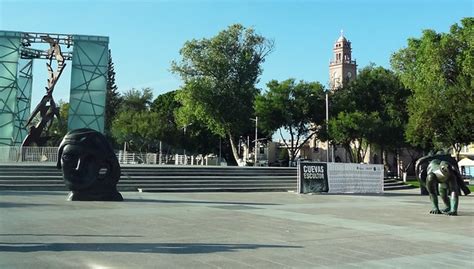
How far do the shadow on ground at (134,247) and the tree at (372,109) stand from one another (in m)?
41.8

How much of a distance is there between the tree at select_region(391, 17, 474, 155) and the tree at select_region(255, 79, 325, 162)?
9.85 m

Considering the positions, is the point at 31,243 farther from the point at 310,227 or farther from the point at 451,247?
the point at 451,247

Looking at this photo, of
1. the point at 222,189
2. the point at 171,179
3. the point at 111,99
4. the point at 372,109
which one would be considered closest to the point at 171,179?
the point at 171,179

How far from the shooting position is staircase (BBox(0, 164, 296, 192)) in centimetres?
2430

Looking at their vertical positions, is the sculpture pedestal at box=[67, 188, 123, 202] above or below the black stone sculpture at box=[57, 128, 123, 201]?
below

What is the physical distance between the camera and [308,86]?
56250 mm

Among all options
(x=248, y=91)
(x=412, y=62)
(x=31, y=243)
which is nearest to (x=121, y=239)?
(x=31, y=243)

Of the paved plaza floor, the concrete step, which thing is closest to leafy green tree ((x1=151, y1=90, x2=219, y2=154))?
the concrete step

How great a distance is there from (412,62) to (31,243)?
48.5m

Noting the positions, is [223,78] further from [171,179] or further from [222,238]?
[222,238]

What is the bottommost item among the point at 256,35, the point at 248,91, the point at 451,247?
the point at 451,247

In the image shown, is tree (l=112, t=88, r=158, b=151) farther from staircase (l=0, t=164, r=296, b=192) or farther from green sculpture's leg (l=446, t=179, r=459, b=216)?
green sculpture's leg (l=446, t=179, r=459, b=216)

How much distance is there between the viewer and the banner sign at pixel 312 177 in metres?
26.6

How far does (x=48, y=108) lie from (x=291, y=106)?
81.0 ft
